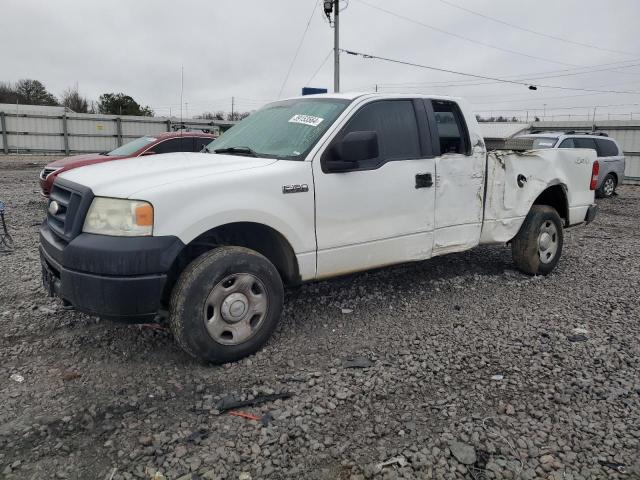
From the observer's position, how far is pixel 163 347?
151 inches

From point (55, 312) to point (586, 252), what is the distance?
6.72 metres

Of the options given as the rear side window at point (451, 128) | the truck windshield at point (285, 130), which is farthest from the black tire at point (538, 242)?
the truck windshield at point (285, 130)

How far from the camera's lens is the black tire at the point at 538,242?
557 centimetres

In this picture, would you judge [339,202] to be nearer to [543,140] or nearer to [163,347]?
[163,347]

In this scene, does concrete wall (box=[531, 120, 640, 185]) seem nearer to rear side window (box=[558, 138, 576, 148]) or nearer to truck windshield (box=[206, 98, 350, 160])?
rear side window (box=[558, 138, 576, 148])

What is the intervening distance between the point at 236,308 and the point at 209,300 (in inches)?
8.5

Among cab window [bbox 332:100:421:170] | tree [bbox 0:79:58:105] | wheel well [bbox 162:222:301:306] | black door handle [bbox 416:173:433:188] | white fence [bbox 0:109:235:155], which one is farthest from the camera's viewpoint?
tree [bbox 0:79:58:105]

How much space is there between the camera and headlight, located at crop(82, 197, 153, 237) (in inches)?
123

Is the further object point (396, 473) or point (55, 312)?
point (55, 312)

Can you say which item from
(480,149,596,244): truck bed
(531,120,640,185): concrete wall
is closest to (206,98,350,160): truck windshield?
(480,149,596,244): truck bed

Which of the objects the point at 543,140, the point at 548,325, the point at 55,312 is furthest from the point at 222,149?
the point at 543,140

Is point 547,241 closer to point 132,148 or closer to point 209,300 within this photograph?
point 209,300

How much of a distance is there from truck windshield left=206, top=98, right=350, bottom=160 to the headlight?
1.20m

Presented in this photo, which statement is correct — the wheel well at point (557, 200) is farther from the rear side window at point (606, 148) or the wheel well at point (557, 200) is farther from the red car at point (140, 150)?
the rear side window at point (606, 148)
